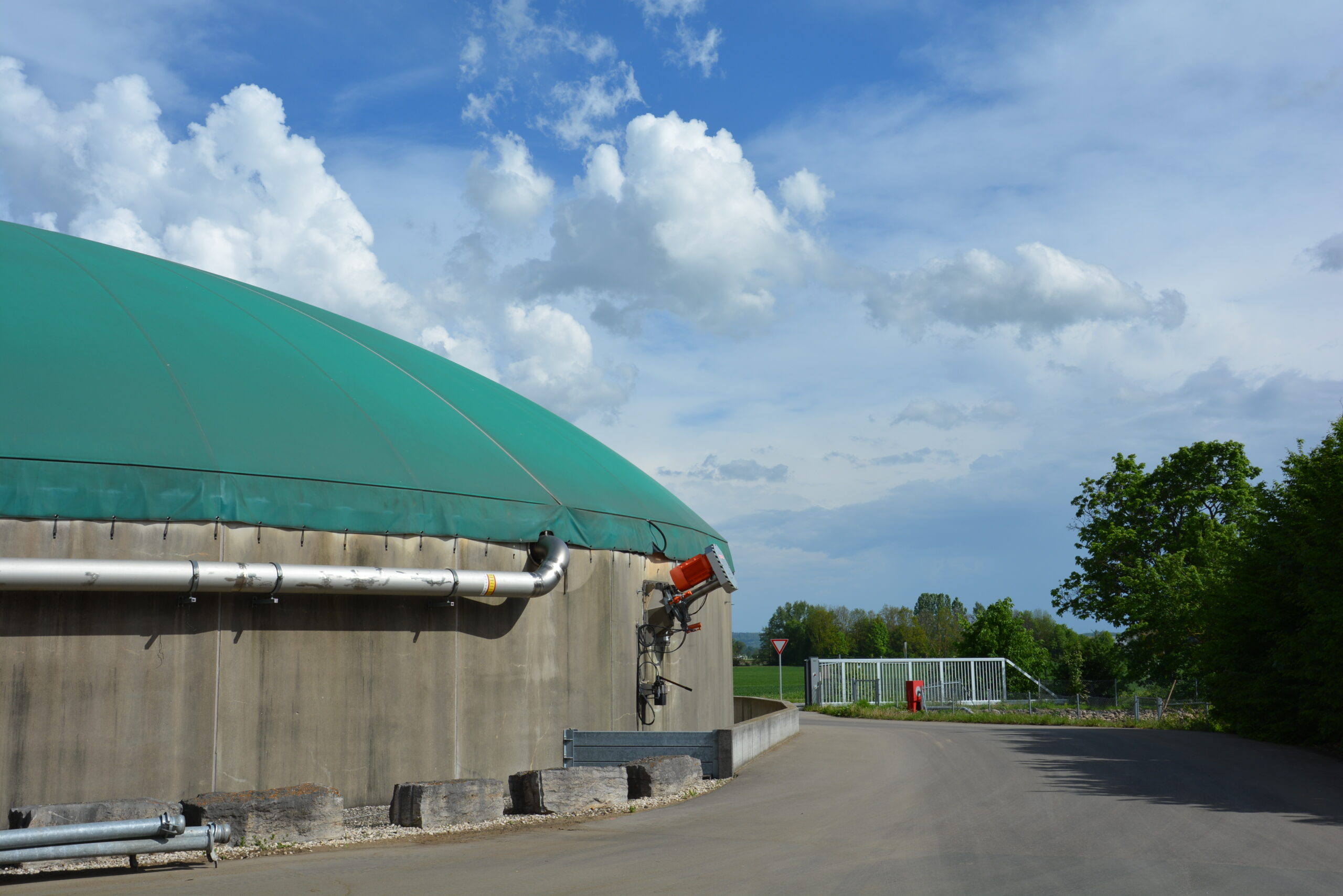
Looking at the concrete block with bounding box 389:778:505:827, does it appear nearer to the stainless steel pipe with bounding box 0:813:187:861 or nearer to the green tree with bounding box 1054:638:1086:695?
the stainless steel pipe with bounding box 0:813:187:861

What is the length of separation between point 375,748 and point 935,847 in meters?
6.83

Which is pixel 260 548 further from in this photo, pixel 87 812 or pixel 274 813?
pixel 87 812

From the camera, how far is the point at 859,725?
87.2ft

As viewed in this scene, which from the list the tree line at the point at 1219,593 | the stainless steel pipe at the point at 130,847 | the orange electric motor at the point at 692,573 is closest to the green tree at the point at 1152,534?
the tree line at the point at 1219,593

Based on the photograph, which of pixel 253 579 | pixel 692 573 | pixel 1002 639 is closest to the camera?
pixel 253 579

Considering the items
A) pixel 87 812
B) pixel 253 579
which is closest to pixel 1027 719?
pixel 253 579

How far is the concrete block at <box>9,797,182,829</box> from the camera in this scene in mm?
9477

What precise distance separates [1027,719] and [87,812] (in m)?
24.1

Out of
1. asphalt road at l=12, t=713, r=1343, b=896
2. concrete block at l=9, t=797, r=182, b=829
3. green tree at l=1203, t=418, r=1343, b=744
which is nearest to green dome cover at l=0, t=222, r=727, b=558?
concrete block at l=9, t=797, r=182, b=829

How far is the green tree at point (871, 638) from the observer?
9888 centimetres

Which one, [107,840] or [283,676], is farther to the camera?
[283,676]

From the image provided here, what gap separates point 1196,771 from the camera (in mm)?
15852

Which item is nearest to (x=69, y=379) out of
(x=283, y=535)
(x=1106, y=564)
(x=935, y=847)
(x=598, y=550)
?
(x=283, y=535)

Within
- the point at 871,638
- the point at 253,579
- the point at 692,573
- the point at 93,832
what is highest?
the point at 692,573
